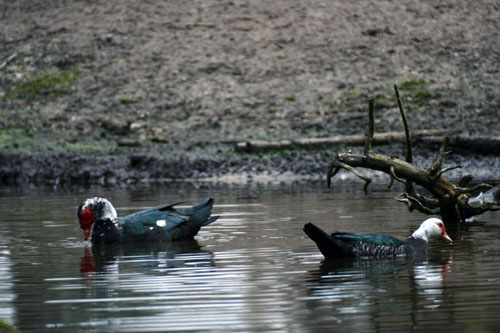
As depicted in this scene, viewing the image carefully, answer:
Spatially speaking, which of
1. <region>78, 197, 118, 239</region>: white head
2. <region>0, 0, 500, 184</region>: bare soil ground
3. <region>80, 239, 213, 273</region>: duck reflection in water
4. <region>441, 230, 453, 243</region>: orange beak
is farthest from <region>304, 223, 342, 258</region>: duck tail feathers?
<region>0, 0, 500, 184</region>: bare soil ground

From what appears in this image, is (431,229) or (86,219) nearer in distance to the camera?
(431,229)

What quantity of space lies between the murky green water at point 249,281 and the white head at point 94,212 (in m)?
0.33

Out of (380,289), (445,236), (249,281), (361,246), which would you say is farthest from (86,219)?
(380,289)

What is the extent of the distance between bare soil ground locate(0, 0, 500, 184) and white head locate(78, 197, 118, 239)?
1104 cm

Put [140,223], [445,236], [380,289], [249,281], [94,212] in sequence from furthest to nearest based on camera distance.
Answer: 1. [94,212]
2. [140,223]
3. [445,236]
4. [249,281]
5. [380,289]

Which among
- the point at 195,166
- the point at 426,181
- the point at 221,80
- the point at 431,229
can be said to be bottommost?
the point at 431,229

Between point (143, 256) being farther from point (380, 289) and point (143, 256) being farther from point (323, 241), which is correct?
point (380, 289)

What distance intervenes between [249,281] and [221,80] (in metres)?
19.4

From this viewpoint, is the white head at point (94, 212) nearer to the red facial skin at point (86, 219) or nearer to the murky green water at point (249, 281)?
the red facial skin at point (86, 219)

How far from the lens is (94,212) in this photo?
12.0 metres

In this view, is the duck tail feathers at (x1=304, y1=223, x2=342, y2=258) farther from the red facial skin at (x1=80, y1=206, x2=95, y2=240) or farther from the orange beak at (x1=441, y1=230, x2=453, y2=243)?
the red facial skin at (x1=80, y1=206, x2=95, y2=240)

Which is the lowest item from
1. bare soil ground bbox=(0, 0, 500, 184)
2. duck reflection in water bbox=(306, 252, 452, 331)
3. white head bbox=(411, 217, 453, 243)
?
duck reflection in water bbox=(306, 252, 452, 331)

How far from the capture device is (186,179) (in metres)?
23.2

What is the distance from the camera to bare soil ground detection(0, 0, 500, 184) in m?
24.2
